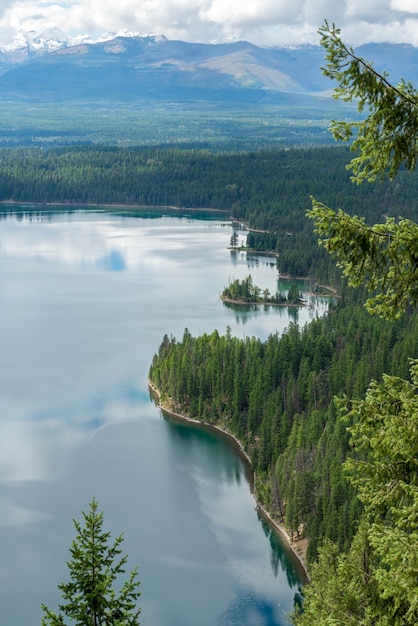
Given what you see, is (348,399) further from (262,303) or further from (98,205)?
(98,205)

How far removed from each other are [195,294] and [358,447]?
69995mm

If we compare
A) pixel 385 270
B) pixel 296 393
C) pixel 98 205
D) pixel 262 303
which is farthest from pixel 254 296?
pixel 98 205

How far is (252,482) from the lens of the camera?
3975 cm

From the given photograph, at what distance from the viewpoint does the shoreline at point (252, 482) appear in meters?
32.8

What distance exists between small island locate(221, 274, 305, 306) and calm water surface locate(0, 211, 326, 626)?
56.7 inches

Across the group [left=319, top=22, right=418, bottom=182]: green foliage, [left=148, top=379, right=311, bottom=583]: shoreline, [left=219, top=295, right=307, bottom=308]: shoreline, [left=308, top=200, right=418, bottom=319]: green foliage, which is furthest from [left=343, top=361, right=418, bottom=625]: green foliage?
[left=219, top=295, right=307, bottom=308]: shoreline

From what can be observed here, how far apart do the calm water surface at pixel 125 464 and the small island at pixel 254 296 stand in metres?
1.44

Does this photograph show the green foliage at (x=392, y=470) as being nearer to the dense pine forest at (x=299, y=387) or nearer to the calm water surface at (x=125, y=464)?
the dense pine forest at (x=299, y=387)

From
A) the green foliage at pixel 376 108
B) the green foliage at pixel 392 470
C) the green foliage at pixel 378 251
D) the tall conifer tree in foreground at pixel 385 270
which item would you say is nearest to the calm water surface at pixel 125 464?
the green foliage at pixel 392 470

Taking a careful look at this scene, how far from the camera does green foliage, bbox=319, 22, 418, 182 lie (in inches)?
356

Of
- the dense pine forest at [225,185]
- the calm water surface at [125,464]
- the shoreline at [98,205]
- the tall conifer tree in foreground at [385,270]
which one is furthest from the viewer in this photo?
the shoreline at [98,205]

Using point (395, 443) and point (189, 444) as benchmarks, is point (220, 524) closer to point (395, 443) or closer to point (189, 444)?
point (189, 444)

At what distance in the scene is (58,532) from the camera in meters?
35.1

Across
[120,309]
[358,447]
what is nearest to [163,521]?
[358,447]
